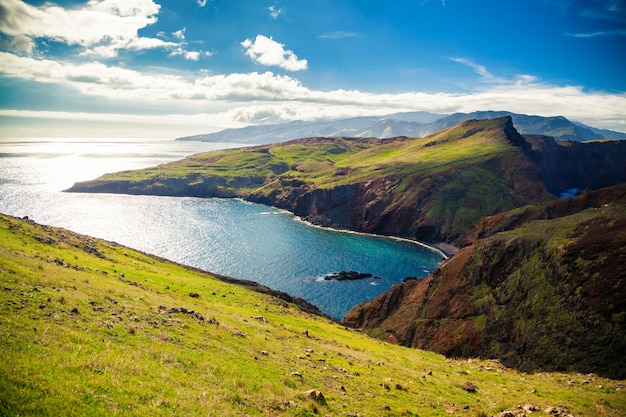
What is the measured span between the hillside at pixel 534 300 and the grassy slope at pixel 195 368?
192 inches

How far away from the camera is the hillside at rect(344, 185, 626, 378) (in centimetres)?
3862

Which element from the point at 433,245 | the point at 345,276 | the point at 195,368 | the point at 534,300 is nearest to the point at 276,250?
the point at 345,276

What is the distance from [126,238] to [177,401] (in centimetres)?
15752

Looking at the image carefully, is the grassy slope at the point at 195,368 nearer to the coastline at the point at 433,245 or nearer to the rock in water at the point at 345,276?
the rock in water at the point at 345,276

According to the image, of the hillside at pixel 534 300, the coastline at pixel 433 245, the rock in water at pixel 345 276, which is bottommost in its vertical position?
the rock in water at pixel 345 276

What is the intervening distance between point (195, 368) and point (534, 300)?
44.3 metres

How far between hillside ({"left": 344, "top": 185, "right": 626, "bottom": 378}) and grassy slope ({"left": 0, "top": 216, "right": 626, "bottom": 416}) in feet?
16.0

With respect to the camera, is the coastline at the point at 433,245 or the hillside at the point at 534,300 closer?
the hillside at the point at 534,300

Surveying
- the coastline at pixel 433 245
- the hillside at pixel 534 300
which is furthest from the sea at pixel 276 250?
the hillside at pixel 534 300

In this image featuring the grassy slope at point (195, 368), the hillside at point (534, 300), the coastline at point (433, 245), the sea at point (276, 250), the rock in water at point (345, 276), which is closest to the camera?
the grassy slope at point (195, 368)

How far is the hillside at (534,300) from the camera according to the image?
3862cm

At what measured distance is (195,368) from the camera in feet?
71.5

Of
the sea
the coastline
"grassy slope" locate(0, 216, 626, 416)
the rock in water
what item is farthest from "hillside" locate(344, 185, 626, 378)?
the coastline

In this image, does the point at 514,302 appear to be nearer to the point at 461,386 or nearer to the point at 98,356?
the point at 461,386
